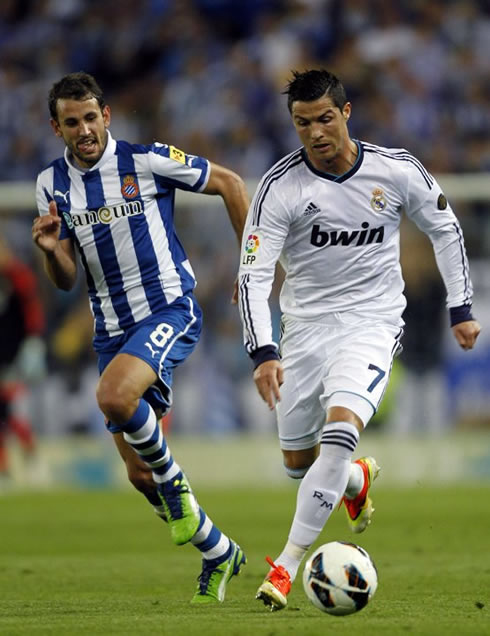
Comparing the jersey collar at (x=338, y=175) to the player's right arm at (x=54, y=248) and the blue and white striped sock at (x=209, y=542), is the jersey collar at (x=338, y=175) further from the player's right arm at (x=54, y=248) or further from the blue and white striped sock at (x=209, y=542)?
the blue and white striped sock at (x=209, y=542)

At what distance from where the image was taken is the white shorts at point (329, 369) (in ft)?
19.9

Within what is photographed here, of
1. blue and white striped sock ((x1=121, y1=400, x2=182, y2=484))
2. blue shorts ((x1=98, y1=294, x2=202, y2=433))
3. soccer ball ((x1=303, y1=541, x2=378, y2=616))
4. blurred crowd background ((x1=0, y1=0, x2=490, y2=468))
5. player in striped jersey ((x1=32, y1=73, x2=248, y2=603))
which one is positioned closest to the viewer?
soccer ball ((x1=303, y1=541, x2=378, y2=616))

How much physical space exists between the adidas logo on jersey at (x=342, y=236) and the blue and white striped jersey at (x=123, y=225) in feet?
2.83

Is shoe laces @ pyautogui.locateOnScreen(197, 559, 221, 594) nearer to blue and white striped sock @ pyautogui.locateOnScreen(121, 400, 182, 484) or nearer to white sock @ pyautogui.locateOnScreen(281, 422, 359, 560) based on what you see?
blue and white striped sock @ pyautogui.locateOnScreen(121, 400, 182, 484)

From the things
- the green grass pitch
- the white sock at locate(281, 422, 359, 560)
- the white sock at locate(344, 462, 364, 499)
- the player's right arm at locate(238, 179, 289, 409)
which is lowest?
the green grass pitch

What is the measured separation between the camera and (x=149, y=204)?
6.95 meters

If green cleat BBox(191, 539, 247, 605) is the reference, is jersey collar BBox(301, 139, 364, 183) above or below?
above

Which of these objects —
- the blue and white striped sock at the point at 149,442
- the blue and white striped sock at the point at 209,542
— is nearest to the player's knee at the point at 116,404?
the blue and white striped sock at the point at 149,442

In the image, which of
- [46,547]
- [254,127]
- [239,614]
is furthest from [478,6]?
[239,614]

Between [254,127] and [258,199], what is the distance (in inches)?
396

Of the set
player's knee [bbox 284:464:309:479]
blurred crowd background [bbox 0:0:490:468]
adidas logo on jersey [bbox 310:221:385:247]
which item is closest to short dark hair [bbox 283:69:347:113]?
adidas logo on jersey [bbox 310:221:385:247]

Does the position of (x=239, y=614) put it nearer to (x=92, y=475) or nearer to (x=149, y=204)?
(x=149, y=204)

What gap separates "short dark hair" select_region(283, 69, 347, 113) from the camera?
20.1ft

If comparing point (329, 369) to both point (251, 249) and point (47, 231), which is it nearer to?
point (251, 249)
